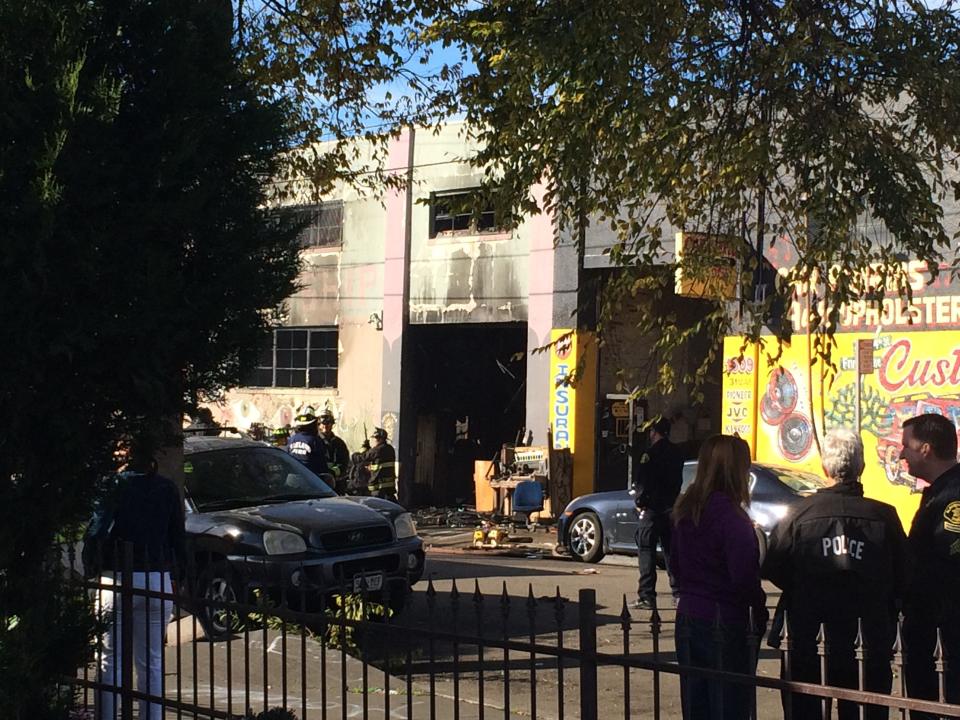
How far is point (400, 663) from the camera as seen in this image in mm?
9172

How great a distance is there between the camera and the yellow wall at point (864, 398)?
17422 mm

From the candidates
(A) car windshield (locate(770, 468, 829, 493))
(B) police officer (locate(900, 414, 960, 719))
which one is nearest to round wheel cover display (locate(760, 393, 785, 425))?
(A) car windshield (locate(770, 468, 829, 493))

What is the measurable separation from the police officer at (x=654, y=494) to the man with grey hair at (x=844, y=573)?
19.6ft

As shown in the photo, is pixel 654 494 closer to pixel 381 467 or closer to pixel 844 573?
pixel 844 573

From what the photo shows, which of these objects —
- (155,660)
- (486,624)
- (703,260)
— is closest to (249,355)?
(155,660)

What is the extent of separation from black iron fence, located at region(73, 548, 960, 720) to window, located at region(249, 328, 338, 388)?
14.4m

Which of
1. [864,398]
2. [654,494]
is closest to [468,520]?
[864,398]

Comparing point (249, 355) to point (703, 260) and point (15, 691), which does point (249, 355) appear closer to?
point (15, 691)

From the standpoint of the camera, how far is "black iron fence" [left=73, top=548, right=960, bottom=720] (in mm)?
4273

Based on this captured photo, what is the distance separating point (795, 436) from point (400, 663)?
11.2 meters

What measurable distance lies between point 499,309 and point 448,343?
229 cm

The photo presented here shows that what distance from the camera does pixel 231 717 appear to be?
520 centimetres

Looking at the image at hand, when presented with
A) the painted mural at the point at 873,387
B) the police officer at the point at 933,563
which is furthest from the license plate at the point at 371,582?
the painted mural at the point at 873,387

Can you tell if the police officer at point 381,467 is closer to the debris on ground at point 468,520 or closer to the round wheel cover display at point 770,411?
the debris on ground at point 468,520
